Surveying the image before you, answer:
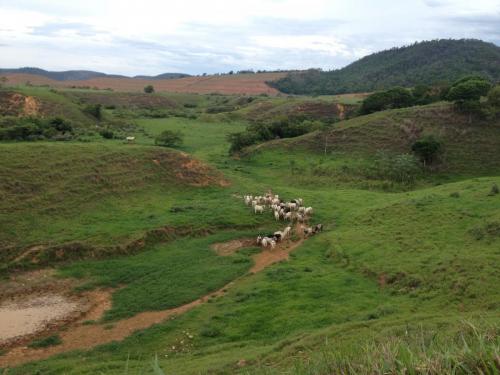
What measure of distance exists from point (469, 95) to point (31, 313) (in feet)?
157

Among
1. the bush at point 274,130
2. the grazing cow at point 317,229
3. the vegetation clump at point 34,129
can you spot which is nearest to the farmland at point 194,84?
the bush at point 274,130

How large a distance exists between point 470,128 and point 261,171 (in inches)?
893

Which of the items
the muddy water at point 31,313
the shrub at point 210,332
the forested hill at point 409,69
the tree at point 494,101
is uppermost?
the forested hill at point 409,69

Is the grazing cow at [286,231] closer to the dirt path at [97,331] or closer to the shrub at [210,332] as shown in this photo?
the dirt path at [97,331]

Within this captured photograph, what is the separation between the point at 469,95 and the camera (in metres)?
50.6

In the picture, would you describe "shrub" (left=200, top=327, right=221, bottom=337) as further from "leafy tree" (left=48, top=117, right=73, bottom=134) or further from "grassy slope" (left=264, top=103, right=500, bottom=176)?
"grassy slope" (left=264, top=103, right=500, bottom=176)

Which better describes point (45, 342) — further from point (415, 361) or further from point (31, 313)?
point (415, 361)

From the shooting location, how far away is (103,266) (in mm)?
21297

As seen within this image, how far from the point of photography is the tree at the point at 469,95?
162 feet

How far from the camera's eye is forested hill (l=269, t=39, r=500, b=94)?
395ft

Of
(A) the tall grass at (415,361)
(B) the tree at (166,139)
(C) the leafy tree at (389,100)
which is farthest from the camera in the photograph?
(C) the leafy tree at (389,100)

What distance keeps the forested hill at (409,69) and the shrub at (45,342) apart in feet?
358

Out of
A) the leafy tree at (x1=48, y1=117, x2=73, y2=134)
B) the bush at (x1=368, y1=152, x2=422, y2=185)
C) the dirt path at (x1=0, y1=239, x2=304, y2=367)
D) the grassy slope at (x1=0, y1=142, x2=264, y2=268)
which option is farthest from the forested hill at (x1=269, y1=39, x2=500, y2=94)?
the dirt path at (x1=0, y1=239, x2=304, y2=367)

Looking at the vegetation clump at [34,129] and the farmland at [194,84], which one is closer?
the vegetation clump at [34,129]
